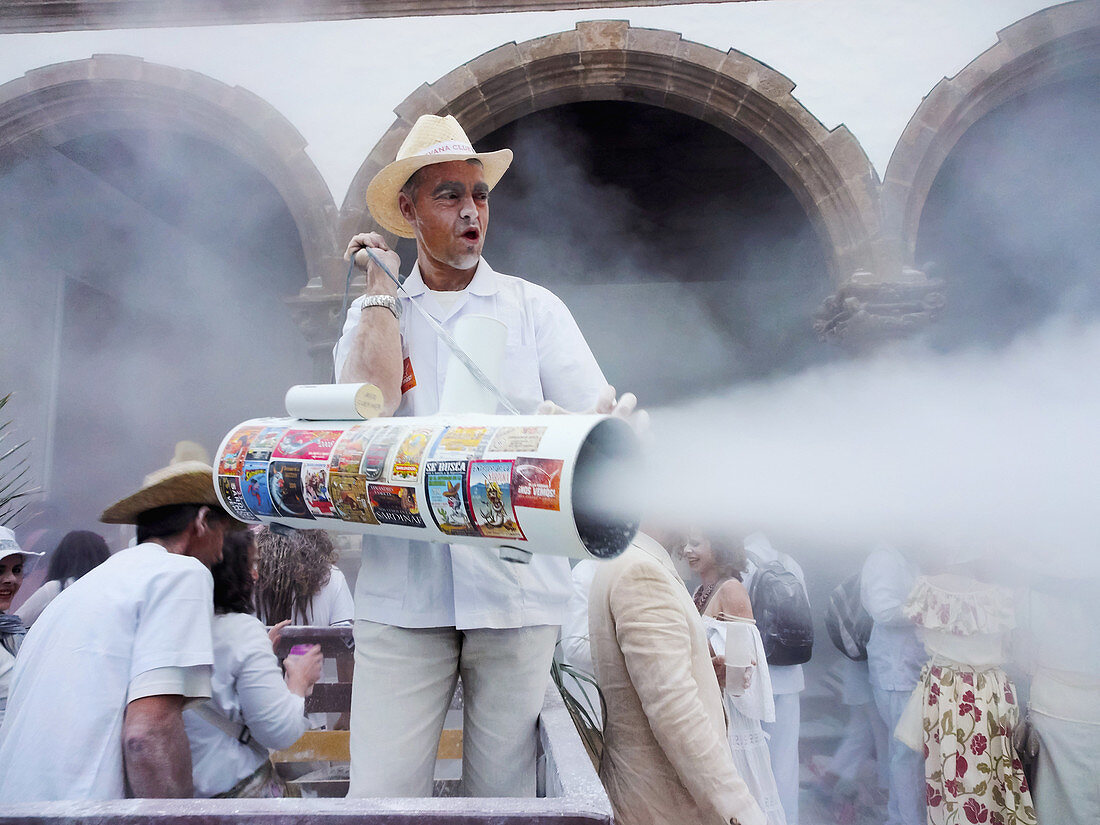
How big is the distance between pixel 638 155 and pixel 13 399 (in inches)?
239

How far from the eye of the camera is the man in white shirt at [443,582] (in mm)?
1426

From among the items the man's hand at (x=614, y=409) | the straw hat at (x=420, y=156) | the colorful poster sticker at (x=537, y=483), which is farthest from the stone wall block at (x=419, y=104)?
the colorful poster sticker at (x=537, y=483)

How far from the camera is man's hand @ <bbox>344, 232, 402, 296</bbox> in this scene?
1.52m

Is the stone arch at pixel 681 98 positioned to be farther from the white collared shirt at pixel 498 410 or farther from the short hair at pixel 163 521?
the white collared shirt at pixel 498 410

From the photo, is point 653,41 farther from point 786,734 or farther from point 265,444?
point 265,444

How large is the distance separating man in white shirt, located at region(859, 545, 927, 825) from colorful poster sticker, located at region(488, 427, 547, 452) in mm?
3376

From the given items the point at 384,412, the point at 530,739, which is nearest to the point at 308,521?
the point at 384,412

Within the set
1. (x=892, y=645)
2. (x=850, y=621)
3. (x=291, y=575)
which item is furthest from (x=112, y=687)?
(x=850, y=621)

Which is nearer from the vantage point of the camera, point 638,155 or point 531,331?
point 531,331

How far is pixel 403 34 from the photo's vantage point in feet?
16.7

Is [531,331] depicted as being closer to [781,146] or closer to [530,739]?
[530,739]

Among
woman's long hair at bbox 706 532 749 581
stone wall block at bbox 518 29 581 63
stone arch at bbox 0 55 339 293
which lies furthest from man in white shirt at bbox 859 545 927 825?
stone arch at bbox 0 55 339 293

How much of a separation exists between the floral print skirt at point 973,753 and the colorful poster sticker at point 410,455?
309 cm

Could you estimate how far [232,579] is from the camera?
2088mm
